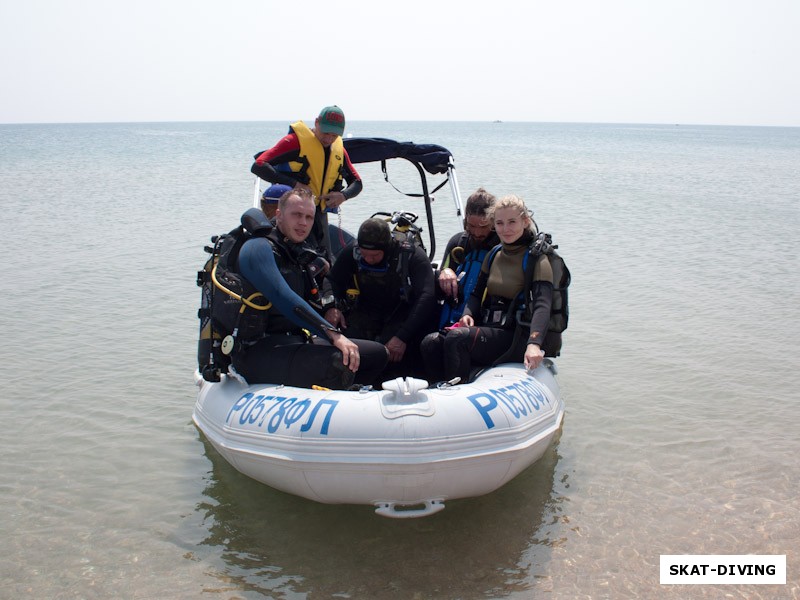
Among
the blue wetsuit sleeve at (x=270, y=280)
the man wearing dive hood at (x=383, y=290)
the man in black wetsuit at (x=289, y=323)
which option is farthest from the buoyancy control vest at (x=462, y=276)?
the blue wetsuit sleeve at (x=270, y=280)

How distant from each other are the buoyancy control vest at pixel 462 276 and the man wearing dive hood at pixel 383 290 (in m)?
0.11

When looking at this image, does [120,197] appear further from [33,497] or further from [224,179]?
[33,497]

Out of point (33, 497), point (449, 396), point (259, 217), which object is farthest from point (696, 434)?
point (33, 497)

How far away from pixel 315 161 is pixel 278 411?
2177 mm

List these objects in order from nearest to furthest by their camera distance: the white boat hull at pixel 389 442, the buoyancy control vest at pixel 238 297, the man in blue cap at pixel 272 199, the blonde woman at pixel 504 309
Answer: the white boat hull at pixel 389 442, the buoyancy control vest at pixel 238 297, the blonde woman at pixel 504 309, the man in blue cap at pixel 272 199

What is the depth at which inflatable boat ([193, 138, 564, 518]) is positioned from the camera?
3.10m

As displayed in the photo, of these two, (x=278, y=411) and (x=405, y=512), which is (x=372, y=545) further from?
(x=278, y=411)

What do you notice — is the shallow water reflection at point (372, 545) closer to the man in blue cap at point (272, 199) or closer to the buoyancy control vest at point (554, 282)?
the buoyancy control vest at point (554, 282)

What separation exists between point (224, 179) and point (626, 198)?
12200 millimetres

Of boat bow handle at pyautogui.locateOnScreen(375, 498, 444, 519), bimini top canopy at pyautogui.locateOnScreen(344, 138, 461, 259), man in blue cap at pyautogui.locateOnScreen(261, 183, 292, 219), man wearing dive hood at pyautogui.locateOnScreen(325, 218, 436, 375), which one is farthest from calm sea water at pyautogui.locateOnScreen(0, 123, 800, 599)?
bimini top canopy at pyautogui.locateOnScreen(344, 138, 461, 259)

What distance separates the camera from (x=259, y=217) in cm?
361

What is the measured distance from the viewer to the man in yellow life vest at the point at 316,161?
16.0 ft

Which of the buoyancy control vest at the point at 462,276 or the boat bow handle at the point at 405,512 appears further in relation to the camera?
the buoyancy control vest at the point at 462,276

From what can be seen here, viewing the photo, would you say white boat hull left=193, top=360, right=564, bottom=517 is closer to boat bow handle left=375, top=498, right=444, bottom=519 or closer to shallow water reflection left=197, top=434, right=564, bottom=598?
boat bow handle left=375, top=498, right=444, bottom=519
